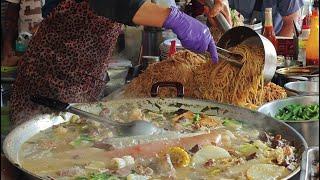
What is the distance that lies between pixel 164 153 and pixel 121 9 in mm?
812

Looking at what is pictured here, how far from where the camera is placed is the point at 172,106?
240 cm

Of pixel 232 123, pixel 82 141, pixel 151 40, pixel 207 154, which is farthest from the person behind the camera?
pixel 151 40

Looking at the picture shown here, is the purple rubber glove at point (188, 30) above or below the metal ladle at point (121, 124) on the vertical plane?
above

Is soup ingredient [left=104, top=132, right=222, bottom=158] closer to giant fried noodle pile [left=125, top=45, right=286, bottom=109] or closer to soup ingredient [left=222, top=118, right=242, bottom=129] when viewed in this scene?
soup ingredient [left=222, top=118, right=242, bottom=129]

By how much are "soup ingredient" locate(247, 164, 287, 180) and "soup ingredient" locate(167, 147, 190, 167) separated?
0.76 ft

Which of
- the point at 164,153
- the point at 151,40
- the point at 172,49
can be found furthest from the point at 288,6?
the point at 164,153

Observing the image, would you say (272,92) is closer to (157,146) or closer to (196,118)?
(196,118)

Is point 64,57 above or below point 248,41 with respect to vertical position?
below

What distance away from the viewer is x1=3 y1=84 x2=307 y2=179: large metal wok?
1867 mm

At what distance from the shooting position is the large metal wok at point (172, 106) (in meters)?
1.87

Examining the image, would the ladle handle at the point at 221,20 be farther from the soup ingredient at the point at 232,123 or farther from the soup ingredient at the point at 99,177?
the soup ingredient at the point at 99,177

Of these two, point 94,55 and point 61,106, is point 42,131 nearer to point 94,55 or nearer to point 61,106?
point 61,106

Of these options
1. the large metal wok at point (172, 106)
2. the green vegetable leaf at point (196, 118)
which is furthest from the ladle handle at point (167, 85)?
the green vegetable leaf at point (196, 118)

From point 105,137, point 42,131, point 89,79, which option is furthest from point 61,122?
point 89,79
